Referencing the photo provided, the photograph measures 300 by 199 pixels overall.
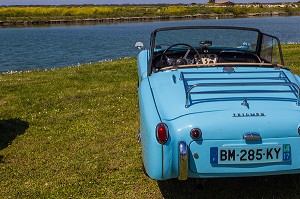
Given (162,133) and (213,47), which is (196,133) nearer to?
(162,133)

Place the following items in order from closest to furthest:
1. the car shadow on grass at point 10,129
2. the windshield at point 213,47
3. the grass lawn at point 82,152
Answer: the grass lawn at point 82,152, the windshield at point 213,47, the car shadow on grass at point 10,129

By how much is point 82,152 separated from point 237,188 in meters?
2.27

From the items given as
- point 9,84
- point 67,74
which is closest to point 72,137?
point 9,84

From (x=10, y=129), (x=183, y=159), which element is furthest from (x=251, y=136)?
(x=10, y=129)

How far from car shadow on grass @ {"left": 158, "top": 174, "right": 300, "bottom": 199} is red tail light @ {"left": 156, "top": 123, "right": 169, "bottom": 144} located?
1041mm

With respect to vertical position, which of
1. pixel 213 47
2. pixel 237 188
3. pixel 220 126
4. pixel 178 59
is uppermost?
pixel 213 47

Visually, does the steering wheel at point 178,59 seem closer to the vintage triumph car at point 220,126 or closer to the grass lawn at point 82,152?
the vintage triumph car at point 220,126

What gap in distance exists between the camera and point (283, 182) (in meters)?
4.41

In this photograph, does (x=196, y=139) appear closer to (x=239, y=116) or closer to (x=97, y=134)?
(x=239, y=116)

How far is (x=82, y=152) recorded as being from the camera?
5.46 meters

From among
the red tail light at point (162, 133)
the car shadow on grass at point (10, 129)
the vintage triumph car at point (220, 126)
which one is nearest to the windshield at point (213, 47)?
the vintage triumph car at point (220, 126)

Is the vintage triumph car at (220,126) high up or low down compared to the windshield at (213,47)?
down

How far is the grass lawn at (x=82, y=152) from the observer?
430cm

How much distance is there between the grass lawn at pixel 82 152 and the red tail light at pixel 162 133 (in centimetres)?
105
